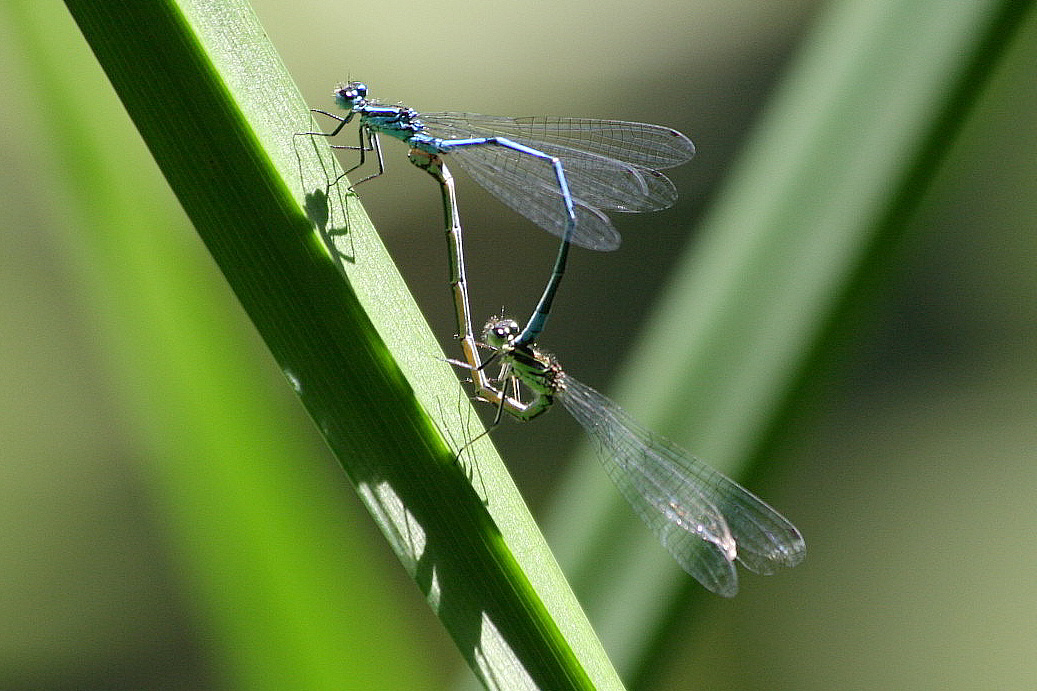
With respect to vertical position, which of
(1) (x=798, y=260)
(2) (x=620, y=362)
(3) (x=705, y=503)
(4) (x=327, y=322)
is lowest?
(2) (x=620, y=362)

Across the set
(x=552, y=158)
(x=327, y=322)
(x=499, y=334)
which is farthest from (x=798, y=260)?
(x=552, y=158)

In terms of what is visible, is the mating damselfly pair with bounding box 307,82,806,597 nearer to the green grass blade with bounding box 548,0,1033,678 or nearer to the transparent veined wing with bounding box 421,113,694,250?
the transparent veined wing with bounding box 421,113,694,250

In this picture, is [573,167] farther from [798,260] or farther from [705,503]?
[798,260]

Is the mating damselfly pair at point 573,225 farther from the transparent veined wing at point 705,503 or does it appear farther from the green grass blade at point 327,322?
the green grass blade at point 327,322

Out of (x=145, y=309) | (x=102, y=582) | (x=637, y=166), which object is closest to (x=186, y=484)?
(x=145, y=309)

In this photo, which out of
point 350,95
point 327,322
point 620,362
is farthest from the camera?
point 620,362

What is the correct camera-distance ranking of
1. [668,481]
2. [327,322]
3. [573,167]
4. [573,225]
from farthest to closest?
[573,167] → [573,225] → [668,481] → [327,322]

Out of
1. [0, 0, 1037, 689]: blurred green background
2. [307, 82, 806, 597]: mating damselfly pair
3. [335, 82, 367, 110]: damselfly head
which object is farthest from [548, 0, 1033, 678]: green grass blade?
[0, 0, 1037, 689]: blurred green background
